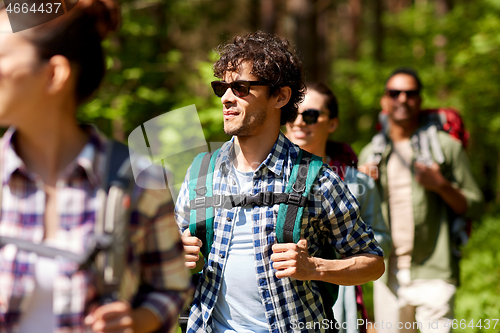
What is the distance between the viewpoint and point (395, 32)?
13992 mm

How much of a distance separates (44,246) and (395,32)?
14167 mm

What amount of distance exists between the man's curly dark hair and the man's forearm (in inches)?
34.2

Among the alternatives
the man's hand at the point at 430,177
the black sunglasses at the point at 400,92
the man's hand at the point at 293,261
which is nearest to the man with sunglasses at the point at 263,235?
the man's hand at the point at 293,261

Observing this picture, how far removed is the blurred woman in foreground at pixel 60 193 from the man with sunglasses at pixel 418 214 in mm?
3139

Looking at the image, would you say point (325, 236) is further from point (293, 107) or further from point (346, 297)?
point (346, 297)

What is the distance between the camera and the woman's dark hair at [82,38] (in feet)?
4.45

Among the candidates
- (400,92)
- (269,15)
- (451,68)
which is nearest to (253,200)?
(400,92)

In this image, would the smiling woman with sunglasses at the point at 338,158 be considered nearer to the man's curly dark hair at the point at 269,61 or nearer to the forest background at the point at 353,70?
the man's curly dark hair at the point at 269,61

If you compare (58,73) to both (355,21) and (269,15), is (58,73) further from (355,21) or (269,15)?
(355,21)

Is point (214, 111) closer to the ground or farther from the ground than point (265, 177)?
farther from the ground

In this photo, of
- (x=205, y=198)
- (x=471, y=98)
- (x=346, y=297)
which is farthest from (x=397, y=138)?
(x=471, y=98)

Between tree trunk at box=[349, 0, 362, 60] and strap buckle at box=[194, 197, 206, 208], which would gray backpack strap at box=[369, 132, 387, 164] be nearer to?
strap buckle at box=[194, 197, 206, 208]

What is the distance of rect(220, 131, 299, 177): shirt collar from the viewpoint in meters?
2.47

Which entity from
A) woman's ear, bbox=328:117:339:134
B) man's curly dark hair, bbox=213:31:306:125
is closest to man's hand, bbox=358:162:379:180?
woman's ear, bbox=328:117:339:134
